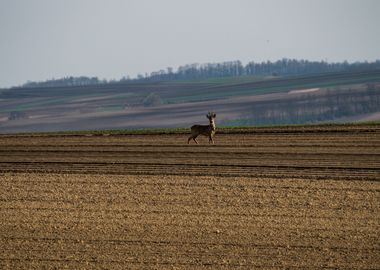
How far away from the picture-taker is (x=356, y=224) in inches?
776

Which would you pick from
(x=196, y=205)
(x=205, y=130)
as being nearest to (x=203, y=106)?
(x=205, y=130)

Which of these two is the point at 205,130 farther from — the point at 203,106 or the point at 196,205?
the point at 203,106

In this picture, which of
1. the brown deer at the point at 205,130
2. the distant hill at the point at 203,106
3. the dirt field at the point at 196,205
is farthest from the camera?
the distant hill at the point at 203,106

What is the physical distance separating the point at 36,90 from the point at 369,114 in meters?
90.9

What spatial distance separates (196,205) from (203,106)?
3405 inches

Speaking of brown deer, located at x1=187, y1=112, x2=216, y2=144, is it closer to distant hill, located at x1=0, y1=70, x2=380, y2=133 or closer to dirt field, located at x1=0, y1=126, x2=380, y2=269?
dirt field, located at x1=0, y1=126, x2=380, y2=269

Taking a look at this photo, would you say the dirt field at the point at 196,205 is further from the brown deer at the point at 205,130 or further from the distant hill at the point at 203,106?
the distant hill at the point at 203,106

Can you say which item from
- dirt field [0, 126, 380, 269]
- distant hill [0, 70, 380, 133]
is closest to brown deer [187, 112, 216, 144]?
dirt field [0, 126, 380, 269]

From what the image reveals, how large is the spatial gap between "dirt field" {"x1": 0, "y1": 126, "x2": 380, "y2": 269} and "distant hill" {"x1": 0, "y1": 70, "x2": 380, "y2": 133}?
50.3 m

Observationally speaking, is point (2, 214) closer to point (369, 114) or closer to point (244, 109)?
point (369, 114)

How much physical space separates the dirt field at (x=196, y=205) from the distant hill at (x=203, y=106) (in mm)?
50290

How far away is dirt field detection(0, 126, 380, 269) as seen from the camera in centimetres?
1766

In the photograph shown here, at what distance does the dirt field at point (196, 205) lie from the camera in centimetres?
1766

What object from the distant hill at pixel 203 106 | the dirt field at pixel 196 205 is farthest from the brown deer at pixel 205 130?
the distant hill at pixel 203 106
